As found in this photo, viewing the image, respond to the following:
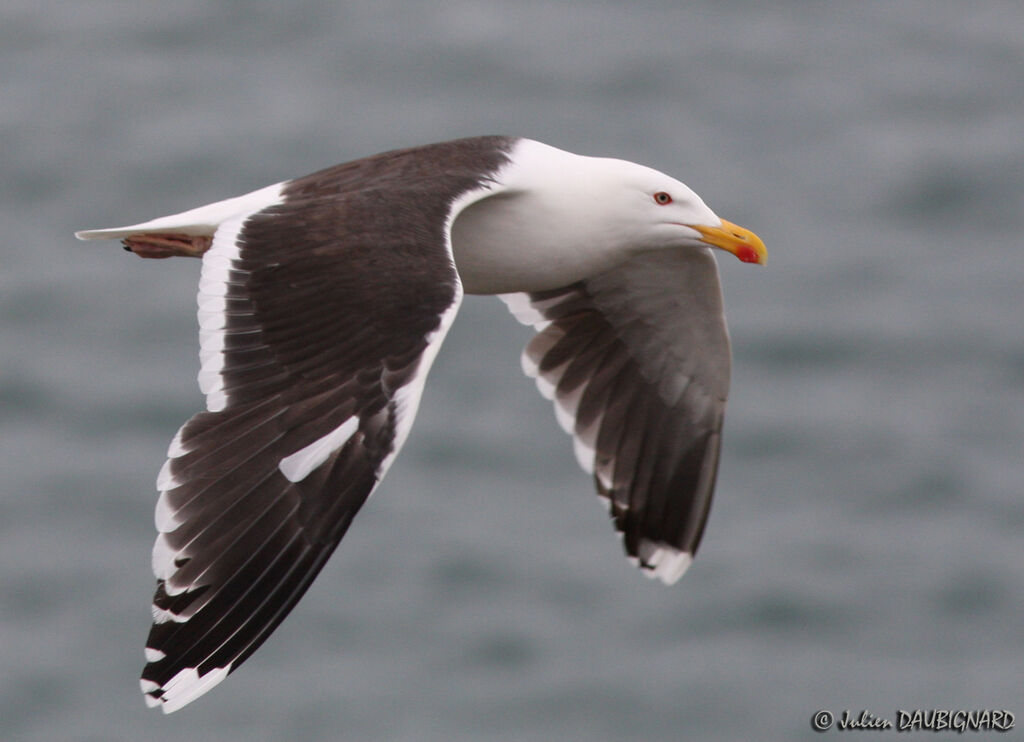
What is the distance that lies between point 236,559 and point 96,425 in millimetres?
14663

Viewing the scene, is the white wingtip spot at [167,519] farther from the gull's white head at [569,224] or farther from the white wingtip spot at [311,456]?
the gull's white head at [569,224]

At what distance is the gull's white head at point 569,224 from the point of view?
10602 mm

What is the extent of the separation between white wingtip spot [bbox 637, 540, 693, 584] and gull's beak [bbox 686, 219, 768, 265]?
2.13m

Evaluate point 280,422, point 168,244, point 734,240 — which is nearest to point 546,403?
point 734,240

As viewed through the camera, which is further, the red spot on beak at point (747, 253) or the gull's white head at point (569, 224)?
the red spot on beak at point (747, 253)

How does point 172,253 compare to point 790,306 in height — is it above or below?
above

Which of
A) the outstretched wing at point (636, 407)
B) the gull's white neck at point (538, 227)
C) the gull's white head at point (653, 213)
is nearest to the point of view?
the gull's white neck at point (538, 227)

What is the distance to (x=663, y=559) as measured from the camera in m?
12.1

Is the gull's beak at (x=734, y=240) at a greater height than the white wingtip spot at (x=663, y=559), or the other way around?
the gull's beak at (x=734, y=240)

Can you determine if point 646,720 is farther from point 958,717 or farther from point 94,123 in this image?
point 94,123

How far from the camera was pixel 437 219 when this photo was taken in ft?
31.1

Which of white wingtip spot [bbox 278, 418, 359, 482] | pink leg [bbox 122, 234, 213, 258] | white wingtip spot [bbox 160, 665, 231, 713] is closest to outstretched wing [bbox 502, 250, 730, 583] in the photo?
pink leg [bbox 122, 234, 213, 258]

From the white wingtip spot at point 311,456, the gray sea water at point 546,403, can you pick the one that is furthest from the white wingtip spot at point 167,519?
the gray sea water at point 546,403

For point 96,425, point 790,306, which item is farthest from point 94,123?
point 790,306
